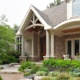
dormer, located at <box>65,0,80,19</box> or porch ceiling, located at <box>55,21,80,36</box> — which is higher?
dormer, located at <box>65,0,80,19</box>

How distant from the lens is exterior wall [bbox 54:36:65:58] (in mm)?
20516

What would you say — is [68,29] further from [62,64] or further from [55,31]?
[62,64]

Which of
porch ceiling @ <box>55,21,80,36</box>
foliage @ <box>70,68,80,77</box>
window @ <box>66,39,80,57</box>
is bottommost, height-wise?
foliage @ <box>70,68,80,77</box>

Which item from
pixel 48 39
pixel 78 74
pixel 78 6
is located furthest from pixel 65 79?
pixel 78 6

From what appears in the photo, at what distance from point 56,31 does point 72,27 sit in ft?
5.83

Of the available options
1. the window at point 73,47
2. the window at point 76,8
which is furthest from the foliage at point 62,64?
the window at point 76,8

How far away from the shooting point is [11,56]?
78.4 ft

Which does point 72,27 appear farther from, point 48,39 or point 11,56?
point 11,56

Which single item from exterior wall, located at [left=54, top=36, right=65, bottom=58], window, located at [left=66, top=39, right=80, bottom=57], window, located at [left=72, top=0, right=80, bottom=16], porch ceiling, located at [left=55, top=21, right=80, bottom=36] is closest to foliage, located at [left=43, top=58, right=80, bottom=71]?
porch ceiling, located at [left=55, top=21, right=80, bottom=36]

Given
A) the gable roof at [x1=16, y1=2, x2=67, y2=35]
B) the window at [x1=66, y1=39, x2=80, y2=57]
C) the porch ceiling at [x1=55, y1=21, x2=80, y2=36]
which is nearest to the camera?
the porch ceiling at [x1=55, y1=21, x2=80, y2=36]

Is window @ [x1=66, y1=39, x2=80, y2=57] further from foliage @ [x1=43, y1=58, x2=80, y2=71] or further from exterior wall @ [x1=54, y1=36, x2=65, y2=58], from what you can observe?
foliage @ [x1=43, y1=58, x2=80, y2=71]

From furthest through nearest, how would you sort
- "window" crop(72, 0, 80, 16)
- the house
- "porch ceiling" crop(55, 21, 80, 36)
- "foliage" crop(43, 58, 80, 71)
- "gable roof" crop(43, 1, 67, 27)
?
1. "gable roof" crop(43, 1, 67, 27)
2. the house
3. "window" crop(72, 0, 80, 16)
4. "porch ceiling" crop(55, 21, 80, 36)
5. "foliage" crop(43, 58, 80, 71)

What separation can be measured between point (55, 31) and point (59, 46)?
192cm

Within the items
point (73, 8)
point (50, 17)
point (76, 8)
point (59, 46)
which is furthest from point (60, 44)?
point (76, 8)
